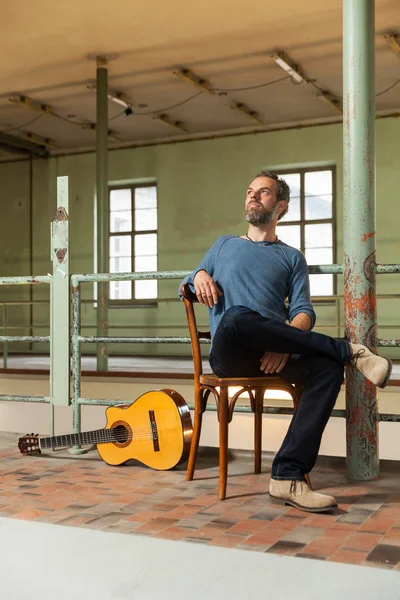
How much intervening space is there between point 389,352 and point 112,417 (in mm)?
7563

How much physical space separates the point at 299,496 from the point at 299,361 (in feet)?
1.55

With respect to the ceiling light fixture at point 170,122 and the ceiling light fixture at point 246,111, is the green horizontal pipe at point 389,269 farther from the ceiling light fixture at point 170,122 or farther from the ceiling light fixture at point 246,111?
the ceiling light fixture at point 170,122

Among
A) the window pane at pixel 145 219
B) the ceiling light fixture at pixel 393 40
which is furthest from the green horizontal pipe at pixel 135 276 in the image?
the window pane at pixel 145 219

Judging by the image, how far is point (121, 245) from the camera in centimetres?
1219

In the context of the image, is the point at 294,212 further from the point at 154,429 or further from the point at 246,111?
the point at 154,429

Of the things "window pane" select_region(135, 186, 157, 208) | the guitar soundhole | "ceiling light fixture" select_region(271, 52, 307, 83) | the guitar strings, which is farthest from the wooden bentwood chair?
"window pane" select_region(135, 186, 157, 208)

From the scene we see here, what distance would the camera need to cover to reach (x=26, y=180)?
509 inches

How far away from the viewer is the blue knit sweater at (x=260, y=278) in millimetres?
2746

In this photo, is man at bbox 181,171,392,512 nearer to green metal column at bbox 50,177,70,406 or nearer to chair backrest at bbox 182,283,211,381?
chair backrest at bbox 182,283,211,381

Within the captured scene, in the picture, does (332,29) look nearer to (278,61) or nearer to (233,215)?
(278,61)

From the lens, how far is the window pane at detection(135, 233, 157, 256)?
1190 centimetres

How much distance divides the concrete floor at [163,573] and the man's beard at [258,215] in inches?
52.6

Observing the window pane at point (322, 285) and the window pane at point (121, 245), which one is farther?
the window pane at point (121, 245)

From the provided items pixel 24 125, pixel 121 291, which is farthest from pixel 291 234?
pixel 24 125
